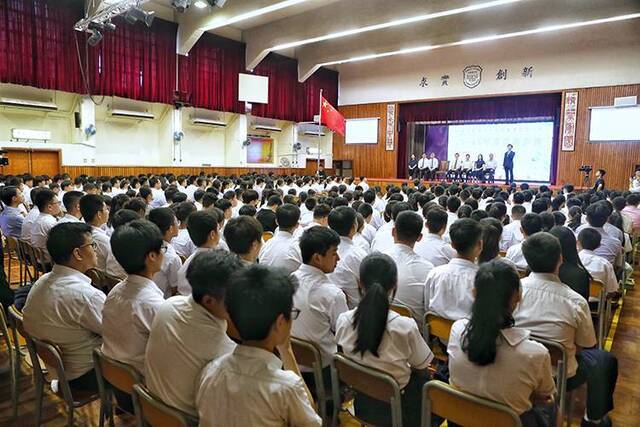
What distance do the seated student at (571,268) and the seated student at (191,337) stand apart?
2196 mm

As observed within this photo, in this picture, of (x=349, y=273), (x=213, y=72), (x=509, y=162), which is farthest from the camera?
(x=213, y=72)

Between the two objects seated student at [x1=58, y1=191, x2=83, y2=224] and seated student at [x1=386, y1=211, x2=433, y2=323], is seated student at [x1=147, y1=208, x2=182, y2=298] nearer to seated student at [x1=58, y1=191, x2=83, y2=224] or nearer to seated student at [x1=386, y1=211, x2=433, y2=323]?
seated student at [x1=386, y1=211, x2=433, y2=323]

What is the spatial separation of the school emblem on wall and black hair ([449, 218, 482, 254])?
1382cm

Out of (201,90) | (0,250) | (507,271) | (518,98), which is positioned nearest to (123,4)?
(201,90)

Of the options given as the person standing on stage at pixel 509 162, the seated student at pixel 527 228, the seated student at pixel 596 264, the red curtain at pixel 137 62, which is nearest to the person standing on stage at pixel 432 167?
the person standing on stage at pixel 509 162

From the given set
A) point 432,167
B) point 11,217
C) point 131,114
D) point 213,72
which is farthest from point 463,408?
point 432,167

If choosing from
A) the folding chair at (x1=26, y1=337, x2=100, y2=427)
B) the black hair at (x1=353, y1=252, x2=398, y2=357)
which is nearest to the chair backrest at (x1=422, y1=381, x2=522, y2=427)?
the black hair at (x1=353, y1=252, x2=398, y2=357)

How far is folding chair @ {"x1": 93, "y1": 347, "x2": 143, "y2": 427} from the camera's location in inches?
67.2

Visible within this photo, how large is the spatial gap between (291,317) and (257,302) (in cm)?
14

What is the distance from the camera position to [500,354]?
Answer: 1.60 meters

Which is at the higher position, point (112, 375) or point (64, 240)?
point (64, 240)

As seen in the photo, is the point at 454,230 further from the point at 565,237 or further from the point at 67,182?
the point at 67,182

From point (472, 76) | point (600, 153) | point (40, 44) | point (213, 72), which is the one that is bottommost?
point (600, 153)

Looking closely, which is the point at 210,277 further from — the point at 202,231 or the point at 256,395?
the point at 202,231
